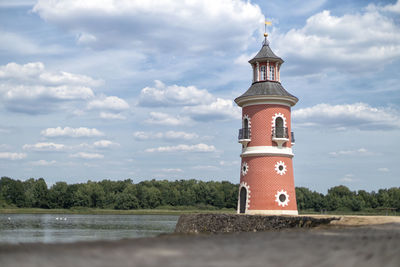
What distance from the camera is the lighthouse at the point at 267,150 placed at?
22438mm

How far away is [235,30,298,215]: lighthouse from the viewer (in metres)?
22.4

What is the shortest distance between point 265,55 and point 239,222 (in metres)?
8.85

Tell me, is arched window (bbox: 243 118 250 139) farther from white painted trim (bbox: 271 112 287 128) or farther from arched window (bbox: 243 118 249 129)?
white painted trim (bbox: 271 112 287 128)

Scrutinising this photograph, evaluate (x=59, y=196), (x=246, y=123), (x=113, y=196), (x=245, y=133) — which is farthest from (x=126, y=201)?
(x=245, y=133)

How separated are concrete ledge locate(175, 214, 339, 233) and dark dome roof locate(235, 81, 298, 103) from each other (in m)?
6.32

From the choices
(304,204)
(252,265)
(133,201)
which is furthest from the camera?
(133,201)

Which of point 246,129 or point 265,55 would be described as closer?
point 246,129

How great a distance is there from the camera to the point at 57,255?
8.23m

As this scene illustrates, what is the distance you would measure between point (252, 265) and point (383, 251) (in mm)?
3430

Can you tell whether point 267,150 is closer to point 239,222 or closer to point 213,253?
point 239,222

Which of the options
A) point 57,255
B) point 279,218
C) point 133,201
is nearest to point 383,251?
point 57,255

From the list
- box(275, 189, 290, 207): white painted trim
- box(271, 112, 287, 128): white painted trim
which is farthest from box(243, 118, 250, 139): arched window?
box(275, 189, 290, 207): white painted trim

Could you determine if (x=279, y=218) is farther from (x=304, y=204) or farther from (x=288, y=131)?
(x=304, y=204)

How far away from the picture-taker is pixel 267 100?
23.1 m
